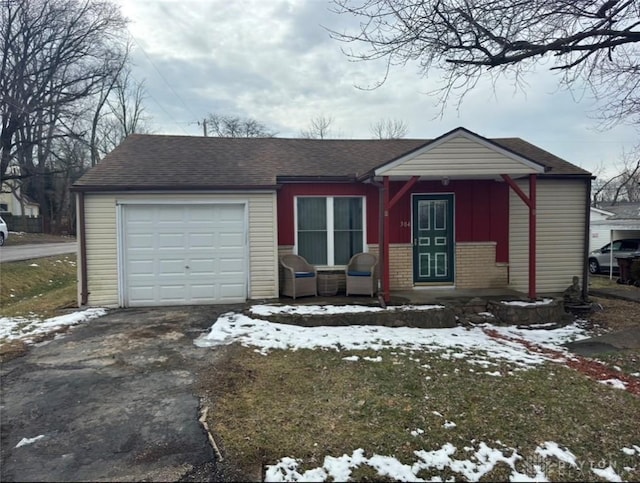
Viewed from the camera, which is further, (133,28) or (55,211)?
(55,211)

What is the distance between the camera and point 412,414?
3887 millimetres

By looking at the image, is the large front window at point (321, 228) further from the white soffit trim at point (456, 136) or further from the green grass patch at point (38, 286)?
the green grass patch at point (38, 286)

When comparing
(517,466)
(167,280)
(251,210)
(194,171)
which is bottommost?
(517,466)

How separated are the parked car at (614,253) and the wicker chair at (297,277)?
44.6 ft

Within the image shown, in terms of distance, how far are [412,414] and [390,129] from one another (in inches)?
1214

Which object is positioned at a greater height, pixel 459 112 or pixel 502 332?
pixel 459 112

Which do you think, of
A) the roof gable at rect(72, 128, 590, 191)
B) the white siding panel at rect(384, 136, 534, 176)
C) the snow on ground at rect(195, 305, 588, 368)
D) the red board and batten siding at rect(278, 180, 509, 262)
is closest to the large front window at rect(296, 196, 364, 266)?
the red board and batten siding at rect(278, 180, 509, 262)

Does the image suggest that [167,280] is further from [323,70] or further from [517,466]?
[517,466]

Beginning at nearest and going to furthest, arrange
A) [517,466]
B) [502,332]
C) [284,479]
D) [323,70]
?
1. [284,479]
2. [517,466]
3. [502,332]
4. [323,70]

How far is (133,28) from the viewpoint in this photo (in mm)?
22859

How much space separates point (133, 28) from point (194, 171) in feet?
61.5

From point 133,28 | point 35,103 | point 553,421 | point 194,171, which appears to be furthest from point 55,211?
point 553,421

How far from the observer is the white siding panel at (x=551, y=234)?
380 inches

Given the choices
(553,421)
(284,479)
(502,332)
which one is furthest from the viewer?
(502,332)
